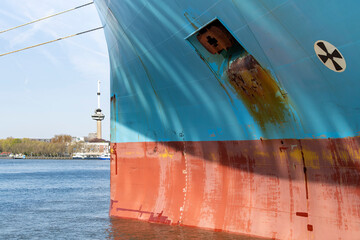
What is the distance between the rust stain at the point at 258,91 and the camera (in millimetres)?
5887

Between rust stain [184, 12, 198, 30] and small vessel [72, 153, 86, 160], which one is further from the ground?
rust stain [184, 12, 198, 30]

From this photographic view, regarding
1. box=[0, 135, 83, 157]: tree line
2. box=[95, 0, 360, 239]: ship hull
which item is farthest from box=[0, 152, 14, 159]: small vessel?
box=[95, 0, 360, 239]: ship hull

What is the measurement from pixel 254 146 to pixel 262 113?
846 millimetres

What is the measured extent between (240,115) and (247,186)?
1503mm

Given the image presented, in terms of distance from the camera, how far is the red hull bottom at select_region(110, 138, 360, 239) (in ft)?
18.1

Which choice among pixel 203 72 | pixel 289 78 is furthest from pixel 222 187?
pixel 289 78

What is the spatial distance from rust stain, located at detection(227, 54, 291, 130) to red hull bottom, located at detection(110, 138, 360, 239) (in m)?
0.55

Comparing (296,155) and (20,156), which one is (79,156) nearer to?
(20,156)

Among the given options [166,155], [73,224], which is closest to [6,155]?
[73,224]

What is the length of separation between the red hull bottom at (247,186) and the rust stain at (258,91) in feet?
1.81

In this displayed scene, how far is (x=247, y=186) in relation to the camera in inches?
285

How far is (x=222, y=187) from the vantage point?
7820 millimetres

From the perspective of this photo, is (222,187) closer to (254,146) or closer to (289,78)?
(254,146)

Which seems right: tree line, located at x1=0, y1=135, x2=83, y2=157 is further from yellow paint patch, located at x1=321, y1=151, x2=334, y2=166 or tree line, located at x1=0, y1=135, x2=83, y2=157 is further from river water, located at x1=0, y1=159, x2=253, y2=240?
yellow paint patch, located at x1=321, y1=151, x2=334, y2=166
